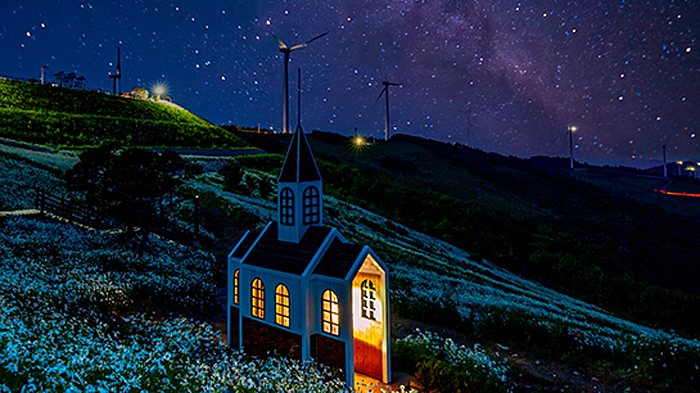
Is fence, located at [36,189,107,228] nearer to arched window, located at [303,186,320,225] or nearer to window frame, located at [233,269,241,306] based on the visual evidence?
window frame, located at [233,269,241,306]

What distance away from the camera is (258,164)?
77125mm

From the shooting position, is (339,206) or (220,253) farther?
(339,206)

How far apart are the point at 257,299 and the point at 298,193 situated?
147 inches

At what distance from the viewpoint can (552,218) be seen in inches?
2702

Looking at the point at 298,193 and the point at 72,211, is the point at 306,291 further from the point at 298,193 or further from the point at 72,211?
the point at 72,211

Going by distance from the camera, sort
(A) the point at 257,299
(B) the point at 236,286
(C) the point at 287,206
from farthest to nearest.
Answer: (B) the point at 236,286
(C) the point at 287,206
(A) the point at 257,299

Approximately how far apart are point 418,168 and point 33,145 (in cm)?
7408

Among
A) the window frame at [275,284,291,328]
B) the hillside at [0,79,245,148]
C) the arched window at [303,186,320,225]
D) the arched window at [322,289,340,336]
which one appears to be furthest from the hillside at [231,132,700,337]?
the window frame at [275,284,291,328]

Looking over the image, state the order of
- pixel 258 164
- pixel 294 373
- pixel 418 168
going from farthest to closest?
pixel 418 168, pixel 258 164, pixel 294 373

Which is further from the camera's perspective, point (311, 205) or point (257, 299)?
point (311, 205)

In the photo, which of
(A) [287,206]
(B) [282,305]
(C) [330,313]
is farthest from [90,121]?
(C) [330,313]

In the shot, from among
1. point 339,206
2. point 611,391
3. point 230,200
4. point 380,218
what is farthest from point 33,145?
point 611,391

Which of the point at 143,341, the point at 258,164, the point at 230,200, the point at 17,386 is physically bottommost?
the point at 143,341

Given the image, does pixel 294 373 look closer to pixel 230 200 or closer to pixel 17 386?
pixel 17 386
